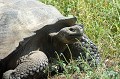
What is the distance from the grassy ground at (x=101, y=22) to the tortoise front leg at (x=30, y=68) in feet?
0.92

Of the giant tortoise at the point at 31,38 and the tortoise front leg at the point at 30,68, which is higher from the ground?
the giant tortoise at the point at 31,38

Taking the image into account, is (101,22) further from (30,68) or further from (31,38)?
(30,68)

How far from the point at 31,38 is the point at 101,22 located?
5.33 ft

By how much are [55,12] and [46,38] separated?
0.36 m

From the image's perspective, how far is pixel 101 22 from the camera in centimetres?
518

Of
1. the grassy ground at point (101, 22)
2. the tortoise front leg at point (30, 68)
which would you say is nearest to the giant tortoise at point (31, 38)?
the tortoise front leg at point (30, 68)

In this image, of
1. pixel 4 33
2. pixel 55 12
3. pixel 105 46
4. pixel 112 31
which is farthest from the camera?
pixel 112 31

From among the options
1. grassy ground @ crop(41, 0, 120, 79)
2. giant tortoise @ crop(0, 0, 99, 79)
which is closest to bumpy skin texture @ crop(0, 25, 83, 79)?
giant tortoise @ crop(0, 0, 99, 79)

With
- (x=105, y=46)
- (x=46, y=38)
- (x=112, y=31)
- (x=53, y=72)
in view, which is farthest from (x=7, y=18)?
(x=112, y=31)

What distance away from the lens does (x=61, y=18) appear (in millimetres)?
3955

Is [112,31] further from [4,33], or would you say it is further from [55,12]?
[4,33]

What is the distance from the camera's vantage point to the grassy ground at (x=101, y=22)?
4.46m

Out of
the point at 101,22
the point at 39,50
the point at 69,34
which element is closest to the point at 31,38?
the point at 39,50

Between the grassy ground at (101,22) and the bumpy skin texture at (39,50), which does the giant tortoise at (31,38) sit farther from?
the grassy ground at (101,22)
